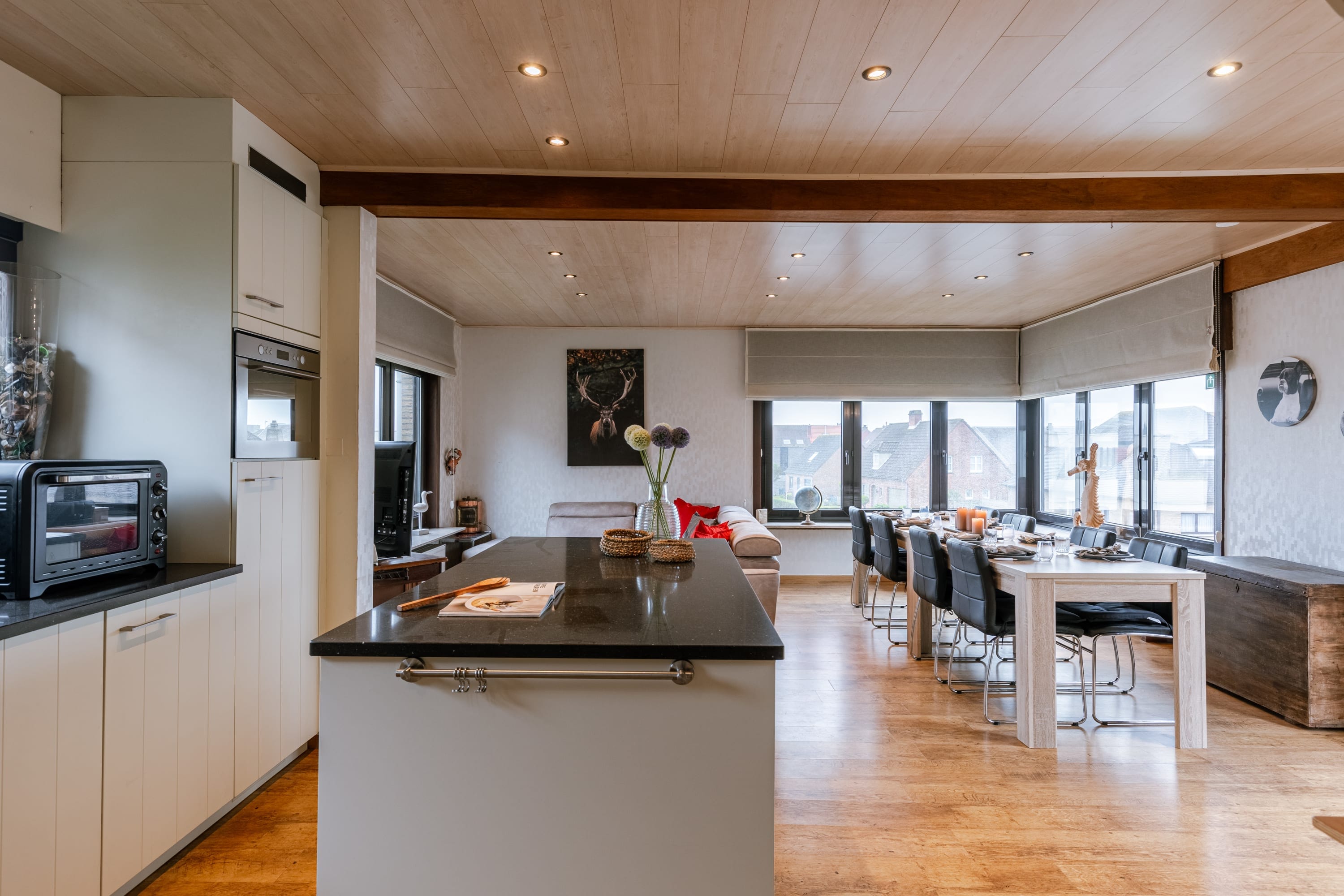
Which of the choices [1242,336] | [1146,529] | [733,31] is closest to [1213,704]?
[1146,529]

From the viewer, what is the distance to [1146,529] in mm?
4816

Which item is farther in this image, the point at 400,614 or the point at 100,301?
the point at 100,301

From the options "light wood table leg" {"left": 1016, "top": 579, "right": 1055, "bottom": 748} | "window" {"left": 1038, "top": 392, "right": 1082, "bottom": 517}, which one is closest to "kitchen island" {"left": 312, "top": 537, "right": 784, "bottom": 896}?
"light wood table leg" {"left": 1016, "top": 579, "right": 1055, "bottom": 748}

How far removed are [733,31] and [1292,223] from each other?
11.2 ft

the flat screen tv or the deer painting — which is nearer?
the flat screen tv

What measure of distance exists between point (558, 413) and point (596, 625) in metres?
4.97

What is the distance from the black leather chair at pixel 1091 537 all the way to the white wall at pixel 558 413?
2869 mm

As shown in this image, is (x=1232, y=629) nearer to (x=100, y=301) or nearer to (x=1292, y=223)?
(x=1292, y=223)

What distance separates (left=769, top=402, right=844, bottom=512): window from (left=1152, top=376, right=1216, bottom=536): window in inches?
102

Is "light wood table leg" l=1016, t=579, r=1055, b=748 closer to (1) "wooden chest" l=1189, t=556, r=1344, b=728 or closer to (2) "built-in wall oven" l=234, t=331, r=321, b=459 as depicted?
(1) "wooden chest" l=1189, t=556, r=1344, b=728

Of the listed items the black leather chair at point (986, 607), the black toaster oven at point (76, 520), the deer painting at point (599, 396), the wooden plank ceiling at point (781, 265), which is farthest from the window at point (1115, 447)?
the black toaster oven at point (76, 520)

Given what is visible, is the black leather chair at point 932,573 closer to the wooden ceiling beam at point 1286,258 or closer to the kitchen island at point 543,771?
the wooden ceiling beam at point 1286,258

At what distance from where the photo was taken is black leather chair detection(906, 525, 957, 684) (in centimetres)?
365

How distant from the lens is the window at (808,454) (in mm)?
6613
